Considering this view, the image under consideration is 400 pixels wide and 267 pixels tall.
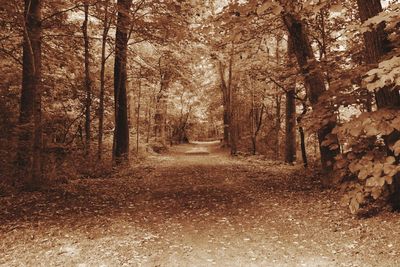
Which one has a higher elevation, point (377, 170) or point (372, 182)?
point (377, 170)

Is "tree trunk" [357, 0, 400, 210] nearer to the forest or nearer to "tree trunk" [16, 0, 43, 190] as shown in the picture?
the forest

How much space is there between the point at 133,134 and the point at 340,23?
1588 cm

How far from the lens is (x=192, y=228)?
20.2 feet

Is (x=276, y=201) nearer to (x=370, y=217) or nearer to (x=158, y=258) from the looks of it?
(x=370, y=217)

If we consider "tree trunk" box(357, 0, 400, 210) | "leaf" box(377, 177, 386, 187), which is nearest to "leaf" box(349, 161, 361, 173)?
"leaf" box(377, 177, 386, 187)

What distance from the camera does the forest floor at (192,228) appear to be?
4793 millimetres

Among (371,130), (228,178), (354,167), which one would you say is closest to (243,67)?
(228,178)

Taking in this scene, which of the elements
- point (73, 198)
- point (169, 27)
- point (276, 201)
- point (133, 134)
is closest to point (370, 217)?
point (276, 201)

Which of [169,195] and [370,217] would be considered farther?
[169,195]

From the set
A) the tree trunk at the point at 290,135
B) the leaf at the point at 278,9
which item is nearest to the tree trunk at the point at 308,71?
the leaf at the point at 278,9

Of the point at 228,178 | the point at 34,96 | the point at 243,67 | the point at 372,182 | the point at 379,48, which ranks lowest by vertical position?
the point at 228,178

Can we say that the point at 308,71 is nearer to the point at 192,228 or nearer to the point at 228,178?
the point at 228,178

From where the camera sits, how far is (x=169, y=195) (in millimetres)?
8891

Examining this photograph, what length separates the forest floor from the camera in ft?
15.7
